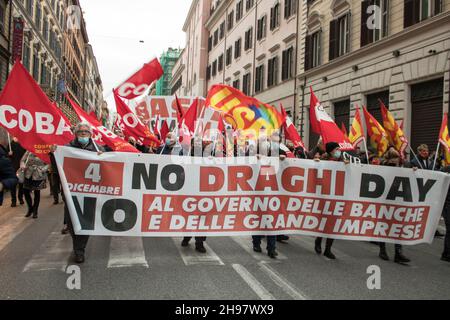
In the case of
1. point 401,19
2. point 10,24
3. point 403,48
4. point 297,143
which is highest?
point 10,24

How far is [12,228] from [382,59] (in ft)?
47.7

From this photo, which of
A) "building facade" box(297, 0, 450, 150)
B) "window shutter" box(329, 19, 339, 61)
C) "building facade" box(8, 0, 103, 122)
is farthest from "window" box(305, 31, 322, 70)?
"building facade" box(8, 0, 103, 122)

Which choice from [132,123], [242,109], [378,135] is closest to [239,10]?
[378,135]

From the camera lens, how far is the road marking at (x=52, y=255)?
18.3 ft

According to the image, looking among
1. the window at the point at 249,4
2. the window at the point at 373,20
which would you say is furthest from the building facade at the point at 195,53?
the window at the point at 373,20

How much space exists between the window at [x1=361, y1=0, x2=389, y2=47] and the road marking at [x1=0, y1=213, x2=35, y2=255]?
1445 centimetres

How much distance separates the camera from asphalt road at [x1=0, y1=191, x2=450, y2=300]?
4691 mm

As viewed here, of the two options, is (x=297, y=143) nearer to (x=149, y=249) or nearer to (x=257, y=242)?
(x=257, y=242)

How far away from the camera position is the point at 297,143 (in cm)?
1132

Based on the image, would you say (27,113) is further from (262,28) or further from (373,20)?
(262,28)

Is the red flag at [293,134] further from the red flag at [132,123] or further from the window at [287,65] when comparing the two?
the window at [287,65]

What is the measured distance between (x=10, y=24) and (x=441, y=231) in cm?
2425

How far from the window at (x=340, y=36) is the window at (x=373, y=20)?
1570 mm
